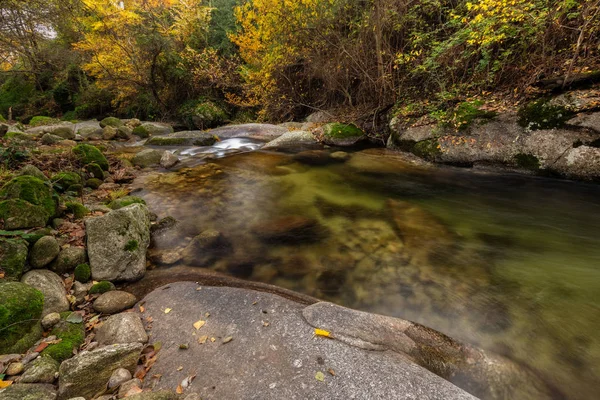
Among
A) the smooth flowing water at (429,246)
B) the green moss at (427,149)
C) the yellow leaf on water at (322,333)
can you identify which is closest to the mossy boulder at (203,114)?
the smooth flowing water at (429,246)

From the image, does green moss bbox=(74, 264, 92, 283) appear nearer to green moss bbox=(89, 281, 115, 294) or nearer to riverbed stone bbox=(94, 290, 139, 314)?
green moss bbox=(89, 281, 115, 294)

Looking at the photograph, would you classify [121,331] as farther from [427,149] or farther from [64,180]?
[427,149]

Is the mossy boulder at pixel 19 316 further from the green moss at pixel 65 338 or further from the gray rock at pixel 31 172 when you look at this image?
the gray rock at pixel 31 172

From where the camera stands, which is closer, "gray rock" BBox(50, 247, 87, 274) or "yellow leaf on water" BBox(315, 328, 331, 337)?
"yellow leaf on water" BBox(315, 328, 331, 337)

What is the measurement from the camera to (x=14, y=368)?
2.14 meters

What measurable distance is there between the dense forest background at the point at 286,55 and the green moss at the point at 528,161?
1571 millimetres

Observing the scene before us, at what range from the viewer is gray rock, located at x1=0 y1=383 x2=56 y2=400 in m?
1.83

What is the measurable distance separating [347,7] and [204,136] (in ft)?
24.8

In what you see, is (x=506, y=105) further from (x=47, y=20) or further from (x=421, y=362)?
(x=47, y=20)

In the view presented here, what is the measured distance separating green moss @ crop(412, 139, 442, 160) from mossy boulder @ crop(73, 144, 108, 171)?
29.0 ft

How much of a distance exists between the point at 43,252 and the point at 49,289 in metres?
0.61

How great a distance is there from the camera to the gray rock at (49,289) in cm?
281

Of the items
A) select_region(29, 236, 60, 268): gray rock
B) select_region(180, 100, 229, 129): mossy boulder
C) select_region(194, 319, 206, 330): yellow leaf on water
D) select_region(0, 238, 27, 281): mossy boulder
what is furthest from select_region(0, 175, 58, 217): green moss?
select_region(180, 100, 229, 129): mossy boulder

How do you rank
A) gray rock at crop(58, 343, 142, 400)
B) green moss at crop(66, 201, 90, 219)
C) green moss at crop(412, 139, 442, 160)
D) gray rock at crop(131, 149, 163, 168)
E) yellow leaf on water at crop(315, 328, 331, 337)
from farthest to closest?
gray rock at crop(131, 149, 163, 168)
green moss at crop(412, 139, 442, 160)
green moss at crop(66, 201, 90, 219)
yellow leaf on water at crop(315, 328, 331, 337)
gray rock at crop(58, 343, 142, 400)
